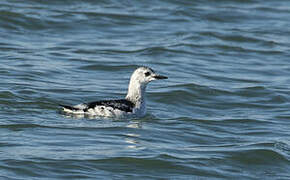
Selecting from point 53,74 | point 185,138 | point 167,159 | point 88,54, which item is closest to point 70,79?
point 53,74

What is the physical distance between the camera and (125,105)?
16.0m

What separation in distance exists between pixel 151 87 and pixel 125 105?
3585 millimetres

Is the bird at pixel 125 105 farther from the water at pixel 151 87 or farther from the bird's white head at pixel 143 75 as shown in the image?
the water at pixel 151 87

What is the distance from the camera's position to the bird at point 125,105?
15.3 metres

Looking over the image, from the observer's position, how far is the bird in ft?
50.1

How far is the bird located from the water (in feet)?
0.56

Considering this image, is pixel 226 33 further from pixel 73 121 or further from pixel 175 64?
pixel 73 121

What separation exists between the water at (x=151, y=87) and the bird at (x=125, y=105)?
171 mm

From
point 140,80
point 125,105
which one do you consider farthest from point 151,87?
point 125,105

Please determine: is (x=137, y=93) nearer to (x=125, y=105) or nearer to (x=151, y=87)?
(x=125, y=105)

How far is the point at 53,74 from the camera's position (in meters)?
19.6

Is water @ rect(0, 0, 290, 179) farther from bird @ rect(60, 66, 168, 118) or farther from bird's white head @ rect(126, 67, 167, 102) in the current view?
bird's white head @ rect(126, 67, 167, 102)

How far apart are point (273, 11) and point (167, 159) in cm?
1789

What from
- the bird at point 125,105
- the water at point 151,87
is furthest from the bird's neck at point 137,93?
the water at point 151,87
